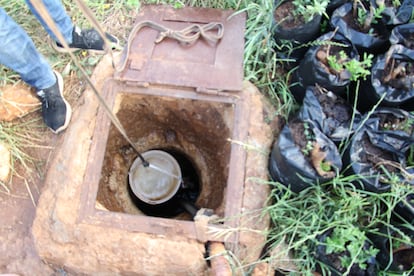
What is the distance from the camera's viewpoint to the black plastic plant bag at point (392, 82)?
5.91 feet

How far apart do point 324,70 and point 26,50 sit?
1.37m

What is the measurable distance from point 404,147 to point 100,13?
1.79 metres

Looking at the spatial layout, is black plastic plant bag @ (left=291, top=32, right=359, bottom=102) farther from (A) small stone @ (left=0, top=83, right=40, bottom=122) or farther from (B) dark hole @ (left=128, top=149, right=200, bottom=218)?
(A) small stone @ (left=0, top=83, right=40, bottom=122)

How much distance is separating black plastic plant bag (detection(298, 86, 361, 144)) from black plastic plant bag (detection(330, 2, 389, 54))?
0.29 meters

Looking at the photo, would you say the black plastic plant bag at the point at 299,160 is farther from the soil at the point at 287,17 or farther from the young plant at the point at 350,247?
the soil at the point at 287,17

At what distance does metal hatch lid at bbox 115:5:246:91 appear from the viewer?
201cm

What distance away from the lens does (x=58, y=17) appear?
6.89 feet

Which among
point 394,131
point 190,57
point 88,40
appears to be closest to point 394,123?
point 394,131

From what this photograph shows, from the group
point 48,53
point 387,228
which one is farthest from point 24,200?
point 387,228

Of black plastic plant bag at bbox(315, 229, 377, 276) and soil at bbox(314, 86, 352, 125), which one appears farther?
soil at bbox(314, 86, 352, 125)

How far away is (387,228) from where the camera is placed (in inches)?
69.1

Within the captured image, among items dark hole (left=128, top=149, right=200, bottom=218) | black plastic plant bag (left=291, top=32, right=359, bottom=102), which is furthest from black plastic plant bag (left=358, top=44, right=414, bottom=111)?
dark hole (left=128, top=149, right=200, bottom=218)

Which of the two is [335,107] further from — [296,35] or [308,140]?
[296,35]

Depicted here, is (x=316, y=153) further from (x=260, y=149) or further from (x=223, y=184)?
(x=223, y=184)
